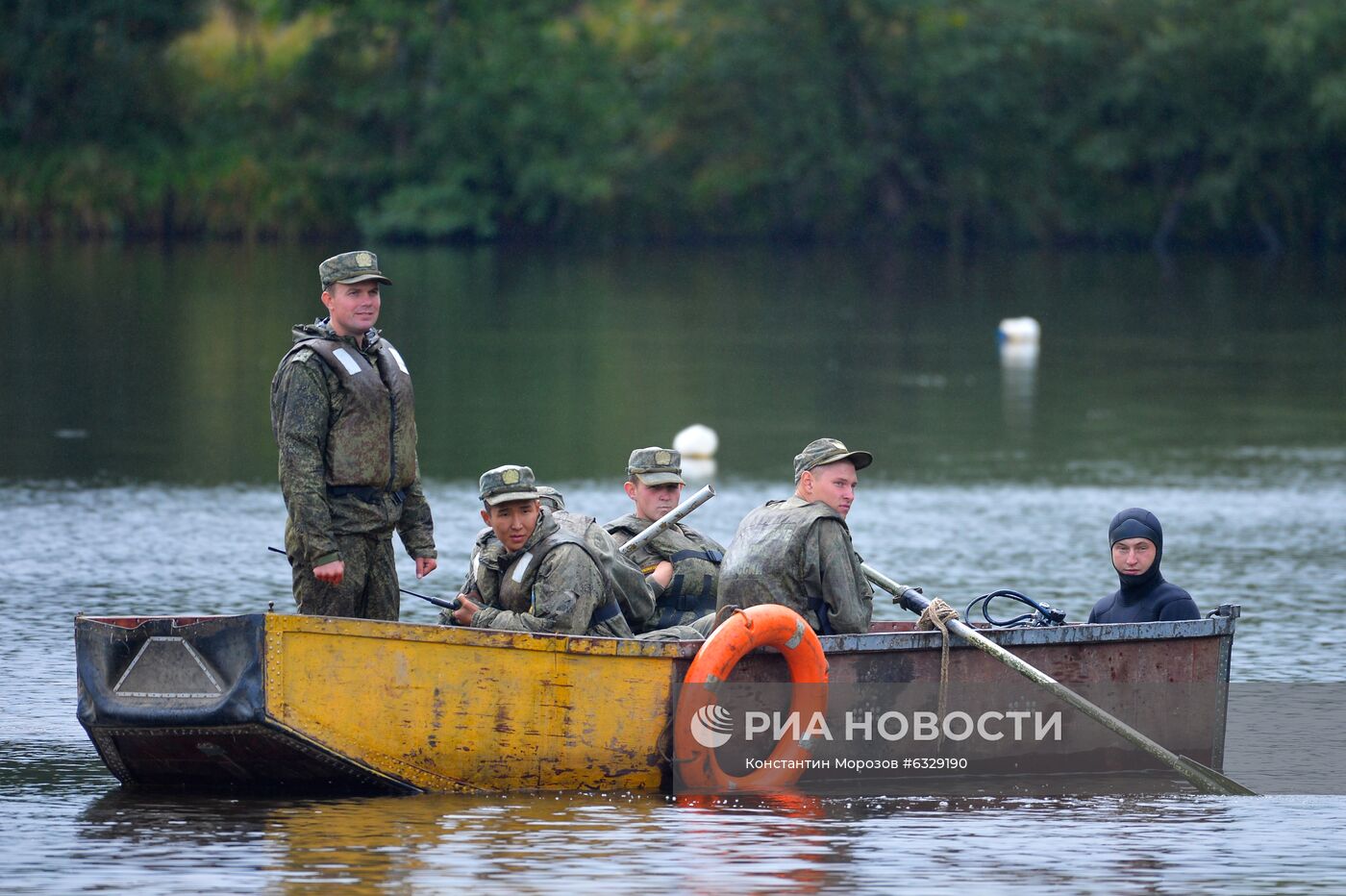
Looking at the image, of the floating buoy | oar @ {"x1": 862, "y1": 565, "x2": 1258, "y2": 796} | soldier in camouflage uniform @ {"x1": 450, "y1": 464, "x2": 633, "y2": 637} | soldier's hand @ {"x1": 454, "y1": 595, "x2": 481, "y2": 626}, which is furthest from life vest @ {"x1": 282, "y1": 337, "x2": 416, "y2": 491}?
the floating buoy

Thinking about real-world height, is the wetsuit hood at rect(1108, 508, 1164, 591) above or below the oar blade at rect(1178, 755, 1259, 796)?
above

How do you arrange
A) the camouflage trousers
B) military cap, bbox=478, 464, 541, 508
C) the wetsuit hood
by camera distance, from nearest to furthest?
1. military cap, bbox=478, 464, 541, 508
2. the camouflage trousers
3. the wetsuit hood

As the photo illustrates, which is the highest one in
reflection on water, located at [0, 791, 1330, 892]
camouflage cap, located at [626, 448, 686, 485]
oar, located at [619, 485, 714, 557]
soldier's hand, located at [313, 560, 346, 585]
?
camouflage cap, located at [626, 448, 686, 485]

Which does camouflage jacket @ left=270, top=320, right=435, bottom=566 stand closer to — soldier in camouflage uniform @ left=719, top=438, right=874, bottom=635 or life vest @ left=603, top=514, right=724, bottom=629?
life vest @ left=603, top=514, right=724, bottom=629

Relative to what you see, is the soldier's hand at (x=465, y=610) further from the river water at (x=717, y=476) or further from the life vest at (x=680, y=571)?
the life vest at (x=680, y=571)

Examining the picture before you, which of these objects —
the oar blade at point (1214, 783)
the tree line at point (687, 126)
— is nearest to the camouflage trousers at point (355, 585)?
the oar blade at point (1214, 783)

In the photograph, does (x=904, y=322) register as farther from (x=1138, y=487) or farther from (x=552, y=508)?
(x=552, y=508)

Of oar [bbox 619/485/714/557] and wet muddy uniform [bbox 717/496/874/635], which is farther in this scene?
oar [bbox 619/485/714/557]

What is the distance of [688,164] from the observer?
60.5 m

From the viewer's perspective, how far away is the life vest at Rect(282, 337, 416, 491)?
977 centimetres

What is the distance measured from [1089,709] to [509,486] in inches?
107

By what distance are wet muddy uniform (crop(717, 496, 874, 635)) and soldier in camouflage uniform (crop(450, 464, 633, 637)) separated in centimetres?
58

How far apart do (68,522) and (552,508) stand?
8.02 m

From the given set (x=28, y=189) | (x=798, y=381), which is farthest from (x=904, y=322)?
(x=28, y=189)
